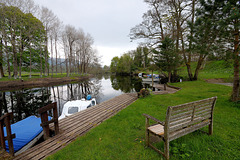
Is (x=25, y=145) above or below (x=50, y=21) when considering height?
below

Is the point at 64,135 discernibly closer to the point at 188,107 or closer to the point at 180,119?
the point at 180,119

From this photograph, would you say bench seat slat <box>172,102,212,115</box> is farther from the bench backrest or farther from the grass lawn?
the grass lawn

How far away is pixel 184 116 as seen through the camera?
252 cm

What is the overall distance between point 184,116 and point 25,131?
6.24 m

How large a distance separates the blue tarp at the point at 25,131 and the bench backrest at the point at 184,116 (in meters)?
5.17

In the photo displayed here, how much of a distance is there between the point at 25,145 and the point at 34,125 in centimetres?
120

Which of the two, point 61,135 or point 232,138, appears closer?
point 232,138

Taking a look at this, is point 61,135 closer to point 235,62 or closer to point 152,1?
point 235,62

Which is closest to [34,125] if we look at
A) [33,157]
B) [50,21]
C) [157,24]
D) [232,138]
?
[33,157]

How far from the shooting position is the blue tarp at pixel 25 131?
3.76m

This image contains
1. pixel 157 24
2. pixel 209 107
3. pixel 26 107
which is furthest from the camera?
pixel 157 24

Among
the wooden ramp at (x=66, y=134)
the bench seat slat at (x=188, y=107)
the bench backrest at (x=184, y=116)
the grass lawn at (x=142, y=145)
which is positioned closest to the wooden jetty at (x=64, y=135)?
the wooden ramp at (x=66, y=134)

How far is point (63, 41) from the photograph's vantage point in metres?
34.6

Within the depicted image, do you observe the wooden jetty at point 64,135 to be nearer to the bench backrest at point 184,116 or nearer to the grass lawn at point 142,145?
the grass lawn at point 142,145
